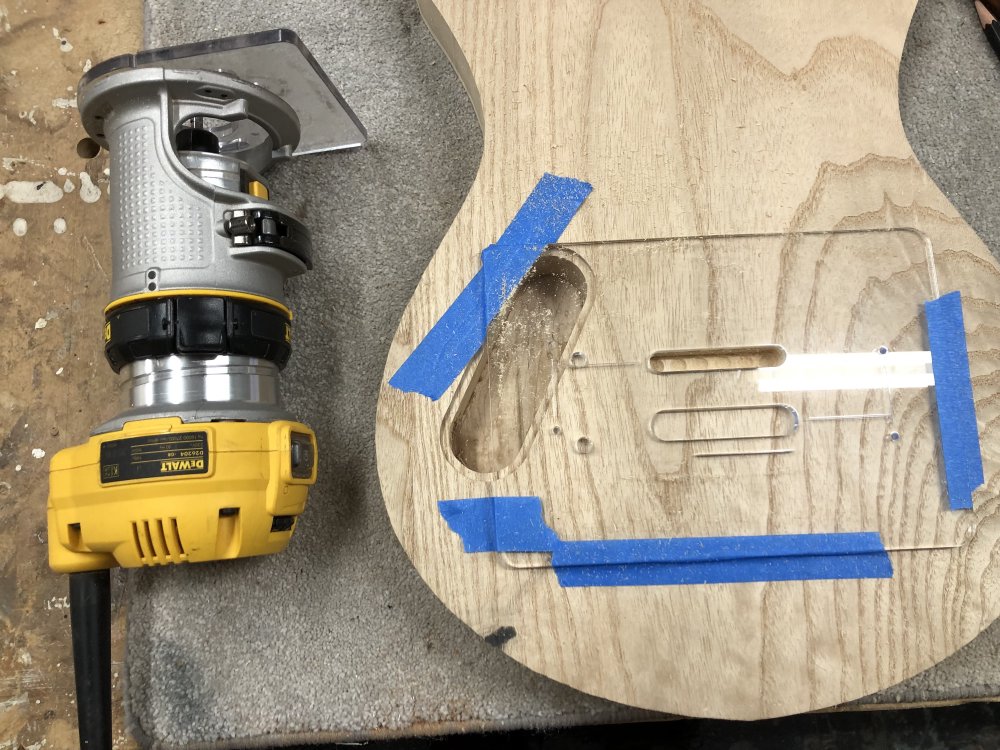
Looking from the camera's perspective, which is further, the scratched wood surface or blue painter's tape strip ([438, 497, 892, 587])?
the scratched wood surface

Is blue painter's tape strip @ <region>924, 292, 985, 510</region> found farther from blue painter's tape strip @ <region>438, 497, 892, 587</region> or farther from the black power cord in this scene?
the black power cord

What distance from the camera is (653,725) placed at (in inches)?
27.8

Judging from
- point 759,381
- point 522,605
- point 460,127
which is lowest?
point 522,605

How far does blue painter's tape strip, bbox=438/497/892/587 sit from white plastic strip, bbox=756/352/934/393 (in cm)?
12

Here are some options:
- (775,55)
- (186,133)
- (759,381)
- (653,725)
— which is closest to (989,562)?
(759,381)

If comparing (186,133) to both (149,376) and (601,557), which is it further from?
(601,557)

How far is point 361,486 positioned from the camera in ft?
2.26

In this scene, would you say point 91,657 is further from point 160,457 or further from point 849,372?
point 849,372

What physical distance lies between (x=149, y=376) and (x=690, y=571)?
1.55ft

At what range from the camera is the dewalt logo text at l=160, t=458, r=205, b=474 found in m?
0.53

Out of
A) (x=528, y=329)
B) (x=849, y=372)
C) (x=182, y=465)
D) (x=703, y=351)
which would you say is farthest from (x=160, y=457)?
(x=849, y=372)

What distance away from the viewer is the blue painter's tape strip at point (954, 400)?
1.82ft

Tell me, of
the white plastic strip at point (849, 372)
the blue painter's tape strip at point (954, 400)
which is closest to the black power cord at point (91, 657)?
the white plastic strip at point (849, 372)

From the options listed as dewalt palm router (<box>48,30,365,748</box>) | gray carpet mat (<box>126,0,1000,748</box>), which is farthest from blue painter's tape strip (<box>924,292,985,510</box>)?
dewalt palm router (<box>48,30,365,748</box>)
